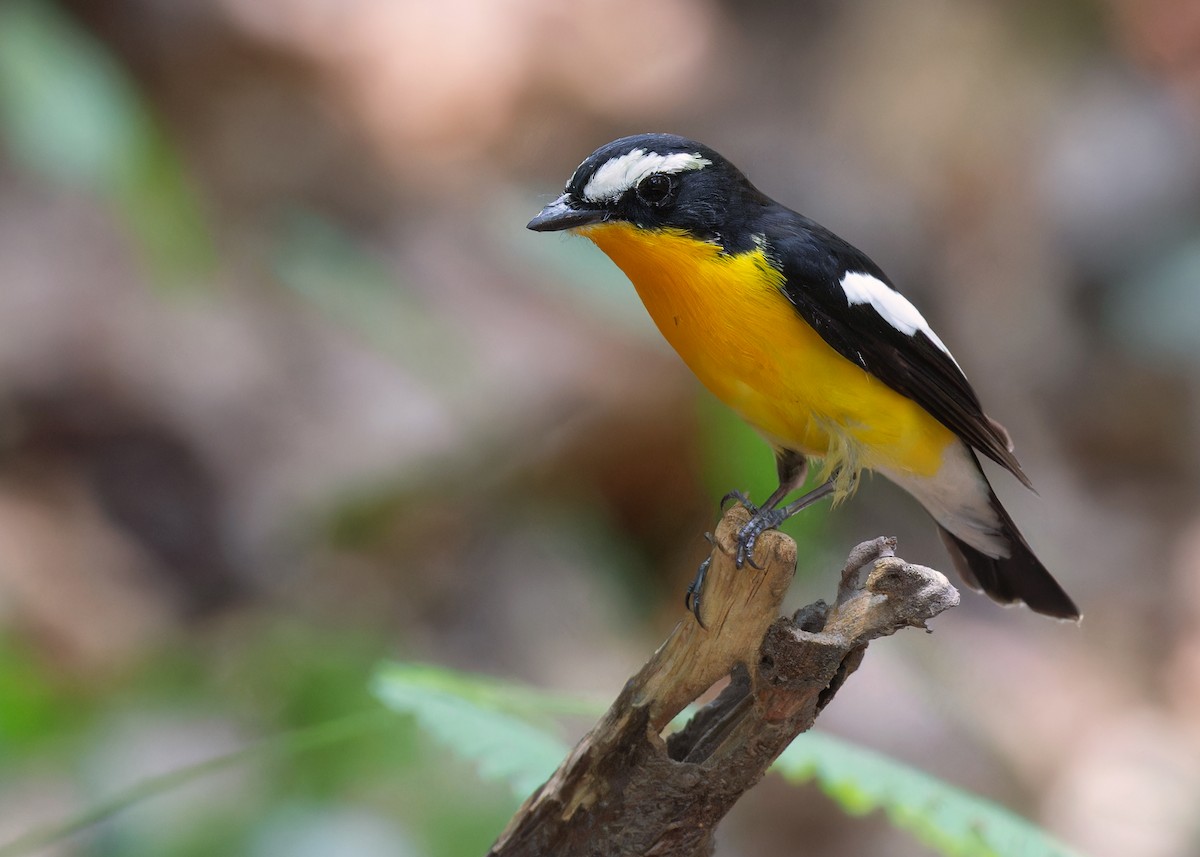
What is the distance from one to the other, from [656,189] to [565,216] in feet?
0.80

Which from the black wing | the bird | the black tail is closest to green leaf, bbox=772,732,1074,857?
the bird

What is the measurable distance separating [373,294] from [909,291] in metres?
3.63

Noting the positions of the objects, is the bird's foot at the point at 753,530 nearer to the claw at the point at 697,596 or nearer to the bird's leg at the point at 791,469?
the claw at the point at 697,596

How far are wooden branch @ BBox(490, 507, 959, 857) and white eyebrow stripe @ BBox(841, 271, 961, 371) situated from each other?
0.97 metres

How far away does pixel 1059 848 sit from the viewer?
2479 millimetres

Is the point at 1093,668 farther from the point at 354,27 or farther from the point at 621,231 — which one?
the point at 354,27

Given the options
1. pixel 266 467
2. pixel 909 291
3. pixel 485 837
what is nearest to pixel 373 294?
pixel 266 467

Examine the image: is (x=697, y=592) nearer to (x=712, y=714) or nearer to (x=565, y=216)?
(x=712, y=714)

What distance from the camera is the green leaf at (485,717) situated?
2.52 m

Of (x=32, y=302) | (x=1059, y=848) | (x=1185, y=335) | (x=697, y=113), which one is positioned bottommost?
(x=1059, y=848)

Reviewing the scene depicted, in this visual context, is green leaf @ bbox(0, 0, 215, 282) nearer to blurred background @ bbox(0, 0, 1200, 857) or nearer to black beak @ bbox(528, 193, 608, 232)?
blurred background @ bbox(0, 0, 1200, 857)

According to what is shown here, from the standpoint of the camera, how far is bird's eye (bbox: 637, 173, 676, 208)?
3.08m

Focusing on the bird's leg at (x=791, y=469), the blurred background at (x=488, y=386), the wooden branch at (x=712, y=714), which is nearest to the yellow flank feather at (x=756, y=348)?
the bird's leg at (x=791, y=469)

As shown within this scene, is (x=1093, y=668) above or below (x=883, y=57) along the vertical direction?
below
